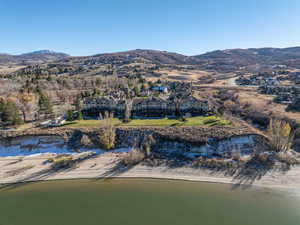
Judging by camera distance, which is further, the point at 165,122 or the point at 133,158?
the point at 165,122

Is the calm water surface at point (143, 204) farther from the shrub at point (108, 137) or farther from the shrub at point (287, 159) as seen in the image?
the shrub at point (108, 137)

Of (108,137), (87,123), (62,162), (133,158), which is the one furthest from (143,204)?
(87,123)

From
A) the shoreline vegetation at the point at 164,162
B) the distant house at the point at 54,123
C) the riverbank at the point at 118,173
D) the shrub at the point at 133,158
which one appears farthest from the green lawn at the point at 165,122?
the riverbank at the point at 118,173

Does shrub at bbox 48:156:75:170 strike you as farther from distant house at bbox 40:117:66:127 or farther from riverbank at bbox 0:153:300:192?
distant house at bbox 40:117:66:127

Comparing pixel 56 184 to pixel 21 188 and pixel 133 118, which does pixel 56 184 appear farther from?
pixel 133 118

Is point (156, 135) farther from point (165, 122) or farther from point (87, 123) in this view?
point (87, 123)

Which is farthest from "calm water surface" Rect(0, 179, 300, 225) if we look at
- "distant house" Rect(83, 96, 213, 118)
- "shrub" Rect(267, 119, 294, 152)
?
"distant house" Rect(83, 96, 213, 118)
